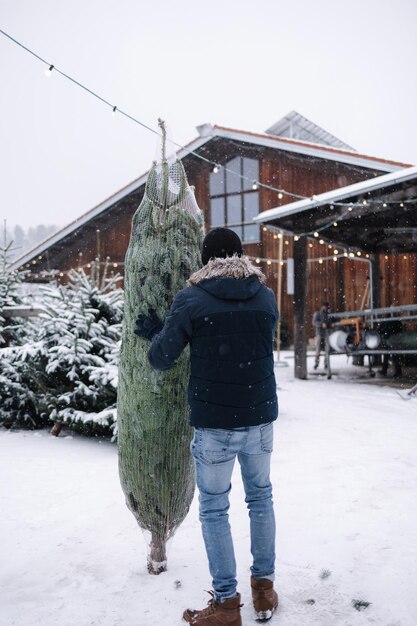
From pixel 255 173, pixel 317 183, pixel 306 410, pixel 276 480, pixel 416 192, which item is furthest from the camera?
pixel 255 173

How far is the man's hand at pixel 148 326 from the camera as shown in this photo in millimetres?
2359

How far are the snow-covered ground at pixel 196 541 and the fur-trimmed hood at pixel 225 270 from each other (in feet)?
5.13

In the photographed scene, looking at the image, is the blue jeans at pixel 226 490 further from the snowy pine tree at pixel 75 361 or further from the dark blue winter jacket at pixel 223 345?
the snowy pine tree at pixel 75 361

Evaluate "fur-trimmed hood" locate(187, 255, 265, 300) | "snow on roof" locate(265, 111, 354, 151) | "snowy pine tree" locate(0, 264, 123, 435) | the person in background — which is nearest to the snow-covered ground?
"snowy pine tree" locate(0, 264, 123, 435)

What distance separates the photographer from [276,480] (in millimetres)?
3980

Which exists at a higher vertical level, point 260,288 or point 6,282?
point 6,282

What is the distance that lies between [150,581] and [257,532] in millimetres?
721

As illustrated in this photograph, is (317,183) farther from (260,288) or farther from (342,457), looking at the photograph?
(260,288)

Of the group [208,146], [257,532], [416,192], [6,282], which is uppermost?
[208,146]

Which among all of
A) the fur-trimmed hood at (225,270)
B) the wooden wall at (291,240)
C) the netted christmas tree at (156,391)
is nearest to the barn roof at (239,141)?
the wooden wall at (291,240)

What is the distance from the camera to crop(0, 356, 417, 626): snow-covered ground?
7.30ft

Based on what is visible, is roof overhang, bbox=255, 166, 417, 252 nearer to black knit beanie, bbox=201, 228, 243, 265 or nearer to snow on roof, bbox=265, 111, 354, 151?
black knit beanie, bbox=201, 228, 243, 265

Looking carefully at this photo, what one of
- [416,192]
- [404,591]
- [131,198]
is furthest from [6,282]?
[131,198]

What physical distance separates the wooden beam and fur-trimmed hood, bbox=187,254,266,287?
815 cm
